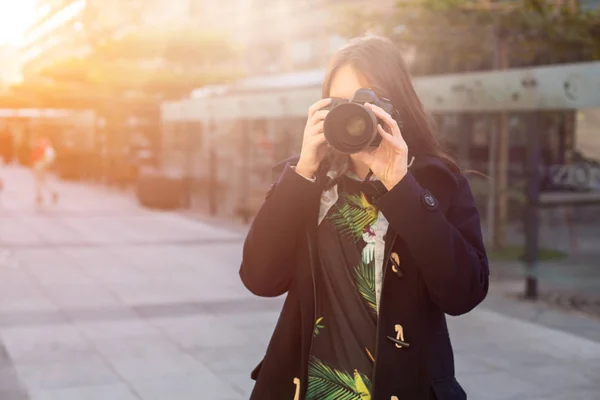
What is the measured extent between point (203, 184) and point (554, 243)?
14791 millimetres

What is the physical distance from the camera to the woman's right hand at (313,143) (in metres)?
2.15

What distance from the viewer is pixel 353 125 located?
2.05m

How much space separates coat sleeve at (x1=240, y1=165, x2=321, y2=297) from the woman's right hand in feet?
0.09

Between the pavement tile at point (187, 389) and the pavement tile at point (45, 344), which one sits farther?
the pavement tile at point (45, 344)

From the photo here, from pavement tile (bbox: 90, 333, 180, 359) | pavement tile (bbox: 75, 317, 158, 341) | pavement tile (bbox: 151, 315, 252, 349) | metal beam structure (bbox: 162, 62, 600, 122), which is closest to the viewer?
pavement tile (bbox: 90, 333, 180, 359)

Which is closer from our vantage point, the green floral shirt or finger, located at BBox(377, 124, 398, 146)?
finger, located at BBox(377, 124, 398, 146)

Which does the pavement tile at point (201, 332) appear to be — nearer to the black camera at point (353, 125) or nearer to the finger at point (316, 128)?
the finger at point (316, 128)

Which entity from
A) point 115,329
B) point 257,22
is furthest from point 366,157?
point 257,22

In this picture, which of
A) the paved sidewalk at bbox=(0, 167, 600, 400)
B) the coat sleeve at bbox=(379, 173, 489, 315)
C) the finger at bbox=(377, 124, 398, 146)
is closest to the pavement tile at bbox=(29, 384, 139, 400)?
the paved sidewalk at bbox=(0, 167, 600, 400)

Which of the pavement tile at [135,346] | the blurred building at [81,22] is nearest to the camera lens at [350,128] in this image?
the pavement tile at [135,346]

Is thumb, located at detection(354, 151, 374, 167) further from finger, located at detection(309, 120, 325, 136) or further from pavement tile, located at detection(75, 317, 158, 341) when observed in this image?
pavement tile, located at detection(75, 317, 158, 341)

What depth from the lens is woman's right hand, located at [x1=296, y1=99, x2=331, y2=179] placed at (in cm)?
215

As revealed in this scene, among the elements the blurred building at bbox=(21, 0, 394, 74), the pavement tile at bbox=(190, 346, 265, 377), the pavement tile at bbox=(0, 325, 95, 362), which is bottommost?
the pavement tile at bbox=(190, 346, 265, 377)

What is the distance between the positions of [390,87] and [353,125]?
23cm
